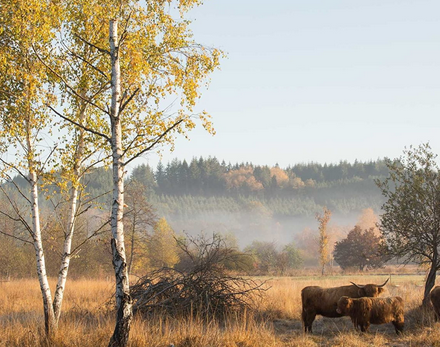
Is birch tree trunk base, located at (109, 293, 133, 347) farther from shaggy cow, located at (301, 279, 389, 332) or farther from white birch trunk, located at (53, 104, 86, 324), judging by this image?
shaggy cow, located at (301, 279, 389, 332)

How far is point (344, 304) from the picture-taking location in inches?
455

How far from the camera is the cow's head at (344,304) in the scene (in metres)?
11.5

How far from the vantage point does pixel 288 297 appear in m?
17.5

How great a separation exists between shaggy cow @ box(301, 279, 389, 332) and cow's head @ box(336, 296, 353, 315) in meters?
0.47

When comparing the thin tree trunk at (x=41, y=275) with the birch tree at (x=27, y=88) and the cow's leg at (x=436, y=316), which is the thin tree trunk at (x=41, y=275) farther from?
the cow's leg at (x=436, y=316)

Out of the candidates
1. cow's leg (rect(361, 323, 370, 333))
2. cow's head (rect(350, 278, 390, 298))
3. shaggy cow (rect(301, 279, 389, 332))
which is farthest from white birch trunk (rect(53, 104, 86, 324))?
cow's head (rect(350, 278, 390, 298))

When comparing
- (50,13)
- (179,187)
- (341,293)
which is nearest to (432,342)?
(341,293)

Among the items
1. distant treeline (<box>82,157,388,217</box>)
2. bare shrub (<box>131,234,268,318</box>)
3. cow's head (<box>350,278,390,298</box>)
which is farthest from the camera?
distant treeline (<box>82,157,388,217</box>)

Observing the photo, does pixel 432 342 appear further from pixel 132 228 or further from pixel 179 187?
pixel 179 187

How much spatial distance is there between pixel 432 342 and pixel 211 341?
5349mm

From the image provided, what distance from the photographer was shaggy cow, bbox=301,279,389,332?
12180 mm

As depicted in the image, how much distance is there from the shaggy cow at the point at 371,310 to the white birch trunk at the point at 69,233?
730 cm

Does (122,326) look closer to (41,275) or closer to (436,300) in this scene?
(41,275)

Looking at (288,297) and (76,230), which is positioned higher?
(76,230)
